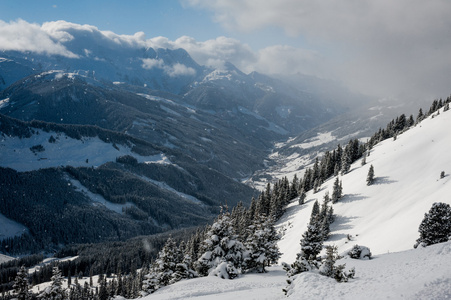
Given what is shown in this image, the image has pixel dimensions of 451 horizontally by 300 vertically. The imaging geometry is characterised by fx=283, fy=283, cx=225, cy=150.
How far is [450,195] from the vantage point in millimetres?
45812

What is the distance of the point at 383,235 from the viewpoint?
46781 mm

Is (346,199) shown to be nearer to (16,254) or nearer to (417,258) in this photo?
(417,258)

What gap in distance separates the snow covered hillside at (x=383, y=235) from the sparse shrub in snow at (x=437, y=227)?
111 inches

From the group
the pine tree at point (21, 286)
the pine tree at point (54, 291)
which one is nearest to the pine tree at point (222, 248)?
the pine tree at point (54, 291)

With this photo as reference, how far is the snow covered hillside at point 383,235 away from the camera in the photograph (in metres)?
20.6

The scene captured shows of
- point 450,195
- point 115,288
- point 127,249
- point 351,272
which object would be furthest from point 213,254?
point 127,249

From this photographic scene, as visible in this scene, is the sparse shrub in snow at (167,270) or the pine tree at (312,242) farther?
the sparse shrub in snow at (167,270)

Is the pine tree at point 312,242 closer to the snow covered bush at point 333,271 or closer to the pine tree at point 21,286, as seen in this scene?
the snow covered bush at point 333,271

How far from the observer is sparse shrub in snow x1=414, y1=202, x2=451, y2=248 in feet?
111

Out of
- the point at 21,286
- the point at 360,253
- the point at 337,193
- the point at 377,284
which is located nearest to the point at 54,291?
the point at 21,286

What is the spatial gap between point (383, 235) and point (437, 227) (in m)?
13.6

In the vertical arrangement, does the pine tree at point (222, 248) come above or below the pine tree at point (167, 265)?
above

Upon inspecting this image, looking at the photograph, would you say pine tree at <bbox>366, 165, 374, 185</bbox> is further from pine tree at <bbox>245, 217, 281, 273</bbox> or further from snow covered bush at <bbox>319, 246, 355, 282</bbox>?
snow covered bush at <bbox>319, 246, 355, 282</bbox>

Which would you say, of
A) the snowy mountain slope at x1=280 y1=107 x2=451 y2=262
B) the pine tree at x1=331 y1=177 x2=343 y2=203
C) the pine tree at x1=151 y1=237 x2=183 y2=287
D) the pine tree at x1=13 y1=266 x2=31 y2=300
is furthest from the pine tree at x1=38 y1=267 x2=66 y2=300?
the pine tree at x1=331 y1=177 x2=343 y2=203
